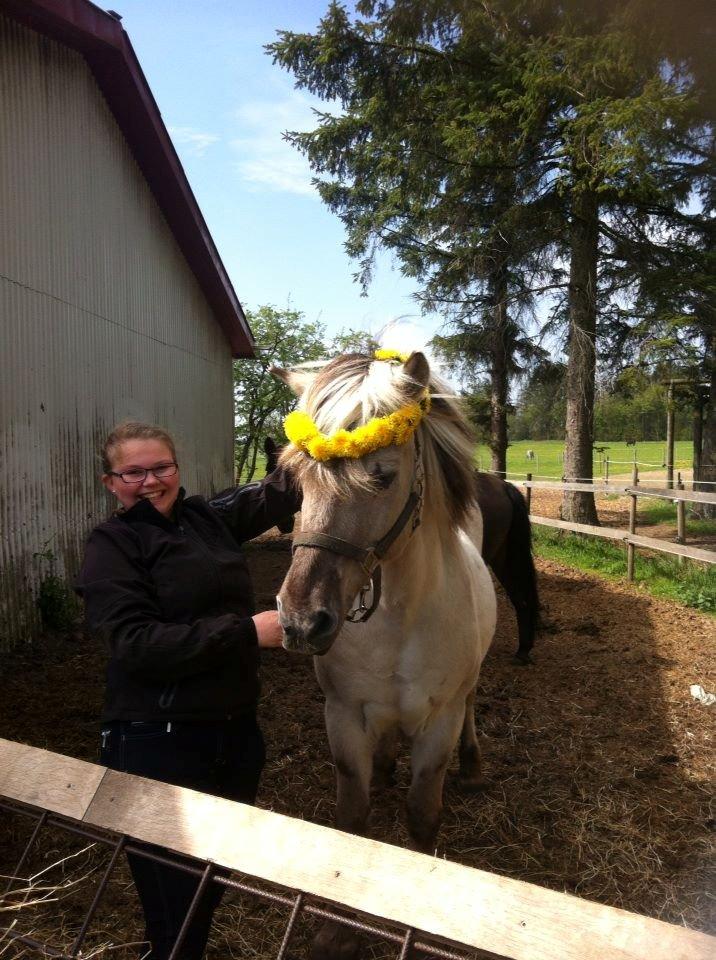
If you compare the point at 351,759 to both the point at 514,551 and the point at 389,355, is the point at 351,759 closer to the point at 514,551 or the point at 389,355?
the point at 389,355

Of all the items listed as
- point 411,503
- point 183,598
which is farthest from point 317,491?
point 183,598

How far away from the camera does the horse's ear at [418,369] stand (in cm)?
192

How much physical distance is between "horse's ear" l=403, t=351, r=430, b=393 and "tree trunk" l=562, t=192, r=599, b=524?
9.31 metres

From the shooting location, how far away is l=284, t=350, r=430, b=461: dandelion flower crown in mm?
1725

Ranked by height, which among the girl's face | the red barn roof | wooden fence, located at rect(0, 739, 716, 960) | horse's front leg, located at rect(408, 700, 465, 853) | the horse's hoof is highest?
the red barn roof

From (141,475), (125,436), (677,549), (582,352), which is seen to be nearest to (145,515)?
(141,475)

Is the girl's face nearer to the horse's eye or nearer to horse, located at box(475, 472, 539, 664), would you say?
the horse's eye

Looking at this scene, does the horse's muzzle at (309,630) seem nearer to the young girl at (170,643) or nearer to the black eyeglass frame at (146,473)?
the young girl at (170,643)

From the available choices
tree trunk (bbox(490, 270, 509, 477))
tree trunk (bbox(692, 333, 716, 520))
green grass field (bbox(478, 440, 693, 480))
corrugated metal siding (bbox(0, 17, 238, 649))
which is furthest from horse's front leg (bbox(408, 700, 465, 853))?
green grass field (bbox(478, 440, 693, 480))

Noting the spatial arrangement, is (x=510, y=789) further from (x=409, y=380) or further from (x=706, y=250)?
(x=706, y=250)

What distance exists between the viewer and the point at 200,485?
12.0 meters

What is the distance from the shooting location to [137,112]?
8.28 meters

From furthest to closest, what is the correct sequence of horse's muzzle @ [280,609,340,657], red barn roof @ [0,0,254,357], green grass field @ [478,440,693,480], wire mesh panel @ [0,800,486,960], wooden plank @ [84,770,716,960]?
green grass field @ [478,440,693,480]
red barn roof @ [0,0,254,357]
horse's muzzle @ [280,609,340,657]
wire mesh panel @ [0,800,486,960]
wooden plank @ [84,770,716,960]

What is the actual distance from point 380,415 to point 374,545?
14.5 inches
